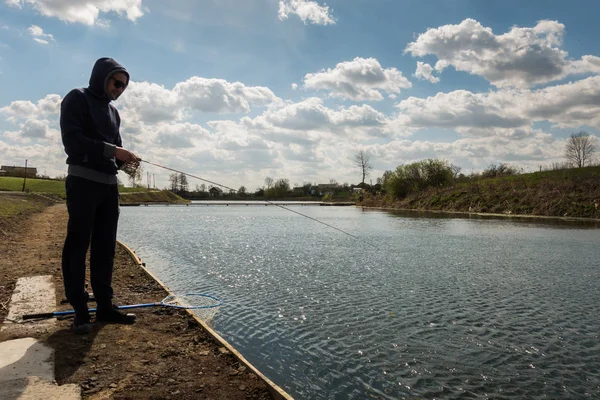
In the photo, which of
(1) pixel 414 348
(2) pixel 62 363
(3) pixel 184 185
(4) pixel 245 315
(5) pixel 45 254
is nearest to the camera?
(2) pixel 62 363

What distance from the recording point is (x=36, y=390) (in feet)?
10.2

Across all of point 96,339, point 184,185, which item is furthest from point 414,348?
point 184,185

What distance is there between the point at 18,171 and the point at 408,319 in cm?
11144

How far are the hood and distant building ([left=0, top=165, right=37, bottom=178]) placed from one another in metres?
97.2

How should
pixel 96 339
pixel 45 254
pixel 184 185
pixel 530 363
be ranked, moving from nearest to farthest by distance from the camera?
pixel 96 339 < pixel 530 363 < pixel 45 254 < pixel 184 185

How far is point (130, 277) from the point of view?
7848mm

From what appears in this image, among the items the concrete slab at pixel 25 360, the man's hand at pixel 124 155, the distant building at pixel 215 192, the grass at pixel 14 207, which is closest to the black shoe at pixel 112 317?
the concrete slab at pixel 25 360

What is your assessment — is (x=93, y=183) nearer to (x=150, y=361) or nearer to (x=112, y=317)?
(x=112, y=317)

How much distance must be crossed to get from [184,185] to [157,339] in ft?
430

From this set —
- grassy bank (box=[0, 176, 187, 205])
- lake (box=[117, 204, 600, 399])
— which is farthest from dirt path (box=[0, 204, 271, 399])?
grassy bank (box=[0, 176, 187, 205])

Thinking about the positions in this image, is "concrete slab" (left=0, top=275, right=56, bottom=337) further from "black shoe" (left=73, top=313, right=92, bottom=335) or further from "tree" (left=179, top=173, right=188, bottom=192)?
"tree" (left=179, top=173, right=188, bottom=192)

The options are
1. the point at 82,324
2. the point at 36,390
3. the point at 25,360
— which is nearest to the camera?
the point at 36,390

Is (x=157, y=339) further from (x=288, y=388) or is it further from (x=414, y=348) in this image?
(x=414, y=348)

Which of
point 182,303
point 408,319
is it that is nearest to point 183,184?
point 182,303
